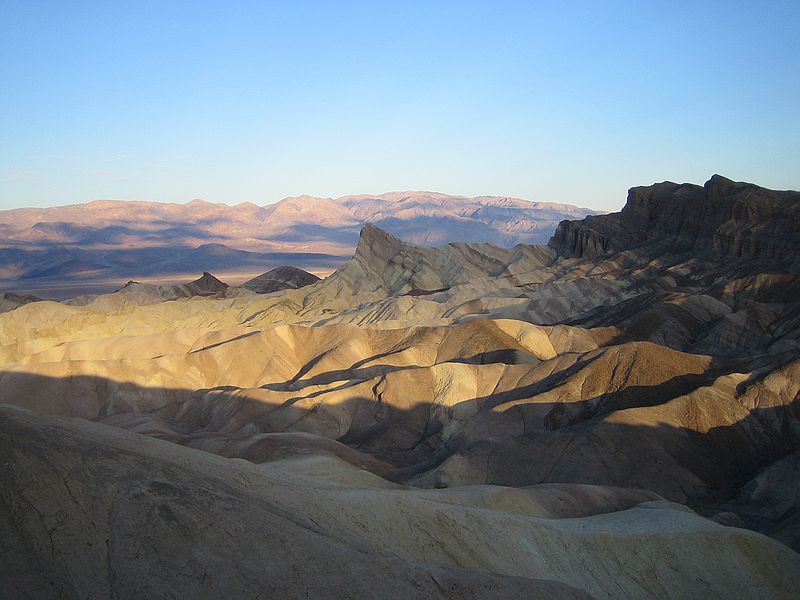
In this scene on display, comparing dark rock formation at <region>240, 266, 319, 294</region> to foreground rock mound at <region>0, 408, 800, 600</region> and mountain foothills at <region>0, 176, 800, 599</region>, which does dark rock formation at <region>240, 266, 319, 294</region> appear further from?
foreground rock mound at <region>0, 408, 800, 600</region>

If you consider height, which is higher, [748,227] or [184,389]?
[748,227]

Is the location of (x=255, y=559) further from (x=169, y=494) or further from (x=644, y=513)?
(x=644, y=513)

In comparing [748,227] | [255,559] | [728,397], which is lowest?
[728,397]

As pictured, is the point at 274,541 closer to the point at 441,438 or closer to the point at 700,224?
the point at 441,438

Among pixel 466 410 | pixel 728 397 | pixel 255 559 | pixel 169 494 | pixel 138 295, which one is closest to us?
pixel 255 559

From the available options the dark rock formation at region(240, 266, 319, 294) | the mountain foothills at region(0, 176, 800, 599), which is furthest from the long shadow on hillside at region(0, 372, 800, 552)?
the dark rock formation at region(240, 266, 319, 294)

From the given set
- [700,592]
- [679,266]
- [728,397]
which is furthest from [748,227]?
→ [700,592]
